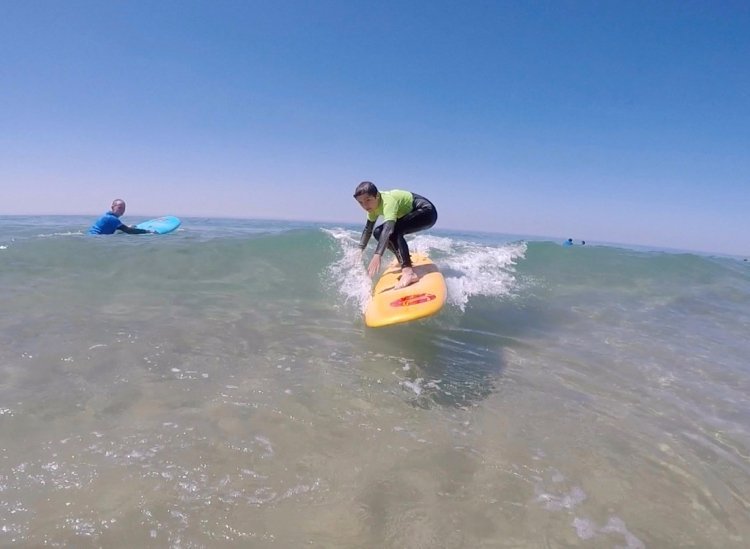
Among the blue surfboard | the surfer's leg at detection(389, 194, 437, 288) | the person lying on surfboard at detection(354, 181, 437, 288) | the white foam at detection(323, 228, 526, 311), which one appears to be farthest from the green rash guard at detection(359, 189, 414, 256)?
the blue surfboard

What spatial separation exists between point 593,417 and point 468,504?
1.76 metres

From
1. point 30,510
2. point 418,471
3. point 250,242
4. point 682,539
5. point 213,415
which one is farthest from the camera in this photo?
point 250,242

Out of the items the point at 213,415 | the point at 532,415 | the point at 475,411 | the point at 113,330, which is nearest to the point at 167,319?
the point at 113,330

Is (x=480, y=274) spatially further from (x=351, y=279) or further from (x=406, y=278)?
(x=406, y=278)

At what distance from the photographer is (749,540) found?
2396 mm

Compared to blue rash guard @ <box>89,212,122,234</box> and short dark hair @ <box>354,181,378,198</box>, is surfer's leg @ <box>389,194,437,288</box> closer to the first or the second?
short dark hair @ <box>354,181,378,198</box>

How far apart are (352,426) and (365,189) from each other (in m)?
3.82

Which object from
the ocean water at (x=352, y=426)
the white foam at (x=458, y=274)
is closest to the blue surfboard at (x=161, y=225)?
the white foam at (x=458, y=274)

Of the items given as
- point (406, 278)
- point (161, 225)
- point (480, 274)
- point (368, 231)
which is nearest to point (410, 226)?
point (368, 231)

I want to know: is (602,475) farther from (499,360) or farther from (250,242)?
(250,242)

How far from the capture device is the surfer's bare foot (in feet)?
21.2

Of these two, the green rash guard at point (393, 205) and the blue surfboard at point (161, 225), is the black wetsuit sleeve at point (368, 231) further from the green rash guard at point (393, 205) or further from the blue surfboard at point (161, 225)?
the blue surfboard at point (161, 225)

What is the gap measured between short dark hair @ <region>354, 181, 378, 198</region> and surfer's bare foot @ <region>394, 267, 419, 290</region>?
125 cm

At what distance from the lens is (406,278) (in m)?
6.58
